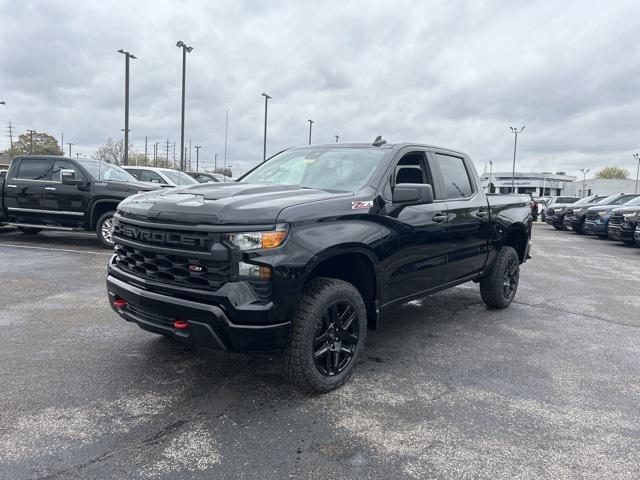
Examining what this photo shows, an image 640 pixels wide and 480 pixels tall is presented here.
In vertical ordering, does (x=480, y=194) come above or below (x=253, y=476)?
above

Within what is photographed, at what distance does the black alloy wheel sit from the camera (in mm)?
3471

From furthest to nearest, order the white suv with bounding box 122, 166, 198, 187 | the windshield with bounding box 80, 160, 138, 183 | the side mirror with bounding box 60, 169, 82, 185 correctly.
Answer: the white suv with bounding box 122, 166, 198, 187 → the windshield with bounding box 80, 160, 138, 183 → the side mirror with bounding box 60, 169, 82, 185

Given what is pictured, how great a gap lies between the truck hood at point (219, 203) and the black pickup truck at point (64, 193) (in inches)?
240

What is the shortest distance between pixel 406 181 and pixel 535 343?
6.77ft

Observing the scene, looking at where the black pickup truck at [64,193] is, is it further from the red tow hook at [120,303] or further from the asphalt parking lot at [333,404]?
the red tow hook at [120,303]

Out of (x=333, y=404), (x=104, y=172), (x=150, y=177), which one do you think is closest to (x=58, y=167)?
(x=104, y=172)

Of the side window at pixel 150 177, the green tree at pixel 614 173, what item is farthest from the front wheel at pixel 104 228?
the green tree at pixel 614 173

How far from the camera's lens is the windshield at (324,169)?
4.19 m

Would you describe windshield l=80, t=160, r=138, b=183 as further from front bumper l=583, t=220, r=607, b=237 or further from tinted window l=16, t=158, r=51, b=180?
front bumper l=583, t=220, r=607, b=237

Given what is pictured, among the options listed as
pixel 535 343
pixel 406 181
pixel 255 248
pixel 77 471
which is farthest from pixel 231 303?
pixel 535 343

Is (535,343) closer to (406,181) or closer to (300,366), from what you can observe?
(406,181)

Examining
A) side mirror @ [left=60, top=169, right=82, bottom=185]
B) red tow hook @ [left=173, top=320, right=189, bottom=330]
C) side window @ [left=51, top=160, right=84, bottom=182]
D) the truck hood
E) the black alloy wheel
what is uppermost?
side window @ [left=51, top=160, right=84, bottom=182]

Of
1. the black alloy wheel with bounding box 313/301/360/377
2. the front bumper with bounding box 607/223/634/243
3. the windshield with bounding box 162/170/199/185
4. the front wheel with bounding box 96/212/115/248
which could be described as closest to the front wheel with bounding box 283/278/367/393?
the black alloy wheel with bounding box 313/301/360/377

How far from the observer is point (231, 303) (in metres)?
3.06
